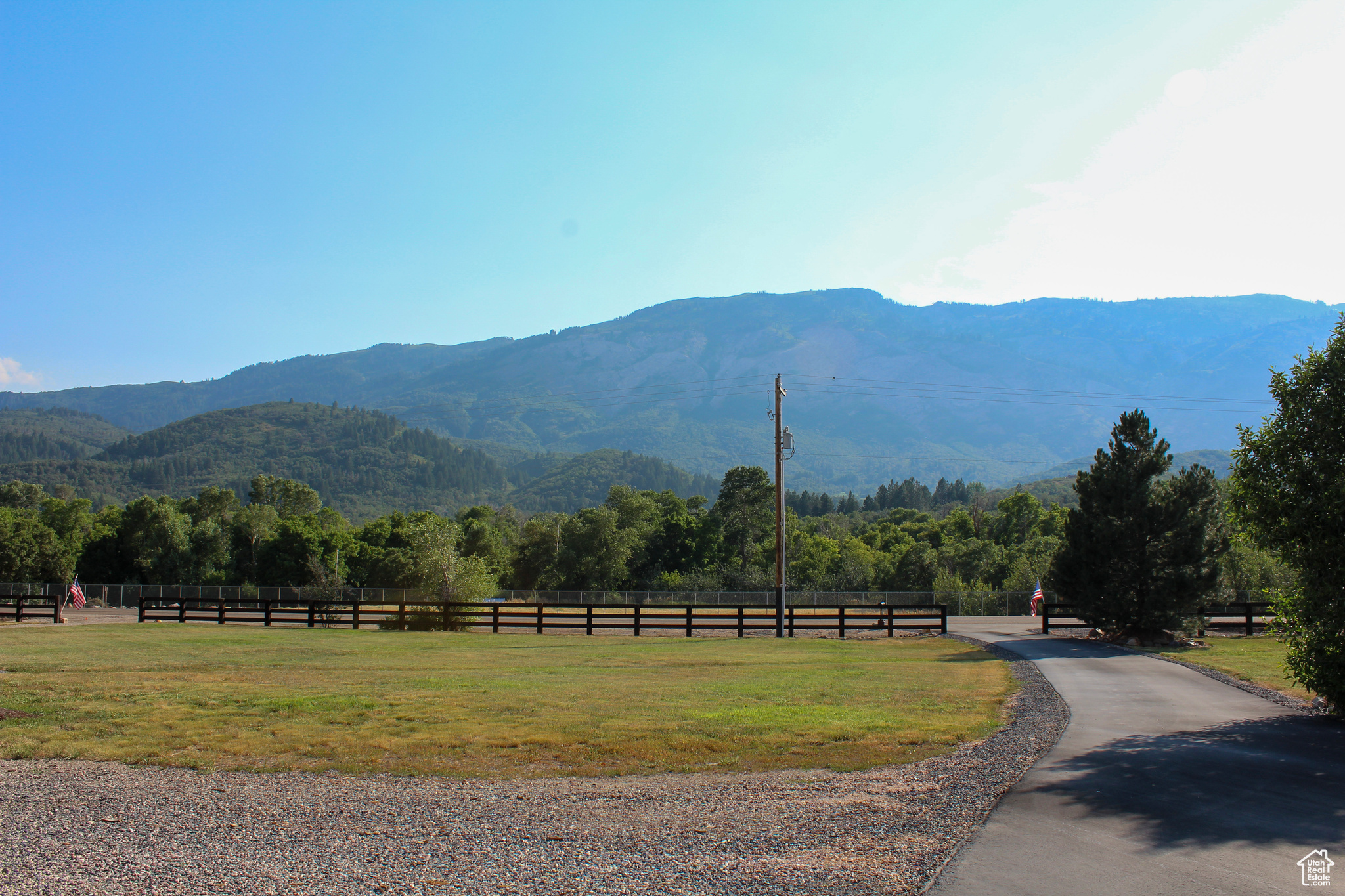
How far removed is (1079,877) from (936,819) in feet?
4.53

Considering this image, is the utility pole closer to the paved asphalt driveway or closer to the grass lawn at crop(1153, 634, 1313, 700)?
the grass lawn at crop(1153, 634, 1313, 700)

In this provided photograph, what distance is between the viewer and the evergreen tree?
2284 centimetres

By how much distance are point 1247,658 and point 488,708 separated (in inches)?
701

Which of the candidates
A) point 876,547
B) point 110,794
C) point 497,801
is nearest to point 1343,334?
point 497,801

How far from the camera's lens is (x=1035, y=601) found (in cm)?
3841

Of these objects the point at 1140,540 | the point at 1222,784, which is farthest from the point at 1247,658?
the point at 1222,784

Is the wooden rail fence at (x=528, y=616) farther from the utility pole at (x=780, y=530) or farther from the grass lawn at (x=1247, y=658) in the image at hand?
the grass lawn at (x=1247, y=658)

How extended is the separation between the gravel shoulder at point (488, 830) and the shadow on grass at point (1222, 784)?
841 mm

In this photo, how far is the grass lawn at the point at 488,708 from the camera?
9164 mm

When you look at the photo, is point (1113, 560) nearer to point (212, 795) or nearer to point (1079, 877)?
point (1079, 877)

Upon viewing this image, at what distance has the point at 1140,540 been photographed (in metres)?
23.5

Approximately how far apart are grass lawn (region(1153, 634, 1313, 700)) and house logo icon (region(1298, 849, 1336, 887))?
8236 millimetres

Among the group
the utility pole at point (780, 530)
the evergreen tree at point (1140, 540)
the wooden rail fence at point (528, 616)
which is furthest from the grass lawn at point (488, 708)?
the wooden rail fence at point (528, 616)

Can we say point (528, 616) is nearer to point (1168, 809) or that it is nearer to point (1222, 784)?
point (1222, 784)
